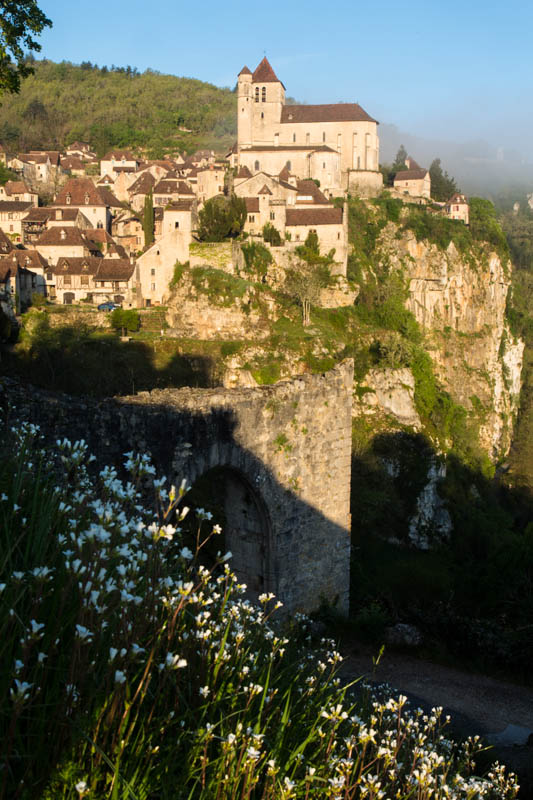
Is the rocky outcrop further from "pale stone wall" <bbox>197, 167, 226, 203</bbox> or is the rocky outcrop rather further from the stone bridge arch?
"pale stone wall" <bbox>197, 167, 226, 203</bbox>

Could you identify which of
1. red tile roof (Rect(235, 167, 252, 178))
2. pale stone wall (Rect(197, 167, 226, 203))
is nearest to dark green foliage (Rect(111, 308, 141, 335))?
pale stone wall (Rect(197, 167, 226, 203))

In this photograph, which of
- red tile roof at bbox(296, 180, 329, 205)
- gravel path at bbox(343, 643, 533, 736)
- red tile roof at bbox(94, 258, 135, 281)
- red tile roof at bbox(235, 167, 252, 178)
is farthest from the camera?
red tile roof at bbox(235, 167, 252, 178)

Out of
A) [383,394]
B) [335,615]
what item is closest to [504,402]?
[383,394]

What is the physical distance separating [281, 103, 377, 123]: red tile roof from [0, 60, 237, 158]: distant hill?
3356 centimetres

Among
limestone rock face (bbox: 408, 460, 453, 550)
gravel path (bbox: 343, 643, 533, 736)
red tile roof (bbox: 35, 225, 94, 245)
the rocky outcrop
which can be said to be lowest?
limestone rock face (bbox: 408, 460, 453, 550)

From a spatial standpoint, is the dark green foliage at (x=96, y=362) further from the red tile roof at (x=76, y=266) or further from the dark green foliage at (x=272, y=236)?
the dark green foliage at (x=272, y=236)

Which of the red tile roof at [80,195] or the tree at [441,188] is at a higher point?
the tree at [441,188]

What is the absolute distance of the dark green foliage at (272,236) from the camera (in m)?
45.9

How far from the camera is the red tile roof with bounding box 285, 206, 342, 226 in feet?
156

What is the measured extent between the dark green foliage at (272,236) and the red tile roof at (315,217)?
1.64 metres

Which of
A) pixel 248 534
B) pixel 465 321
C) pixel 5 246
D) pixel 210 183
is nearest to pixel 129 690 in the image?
pixel 248 534

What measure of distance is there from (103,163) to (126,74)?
276 feet

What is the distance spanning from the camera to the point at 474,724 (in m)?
10.1

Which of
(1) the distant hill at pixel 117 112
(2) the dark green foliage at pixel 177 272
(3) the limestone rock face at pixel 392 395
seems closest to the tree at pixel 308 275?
(3) the limestone rock face at pixel 392 395
